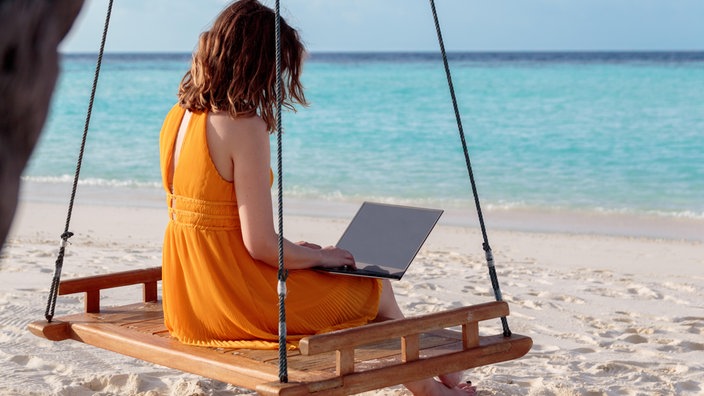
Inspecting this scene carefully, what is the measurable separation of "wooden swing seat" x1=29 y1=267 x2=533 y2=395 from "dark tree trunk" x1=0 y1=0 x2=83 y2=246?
4.35 ft

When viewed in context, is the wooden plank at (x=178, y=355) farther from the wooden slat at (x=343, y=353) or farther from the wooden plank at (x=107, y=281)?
the wooden plank at (x=107, y=281)

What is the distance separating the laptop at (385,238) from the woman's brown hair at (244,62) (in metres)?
0.53

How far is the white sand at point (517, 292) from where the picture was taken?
160 inches

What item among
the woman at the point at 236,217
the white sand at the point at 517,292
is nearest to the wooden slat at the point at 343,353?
the woman at the point at 236,217

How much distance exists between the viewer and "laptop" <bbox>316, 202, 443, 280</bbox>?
308 centimetres

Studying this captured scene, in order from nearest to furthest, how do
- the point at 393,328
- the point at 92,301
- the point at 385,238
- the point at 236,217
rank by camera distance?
1. the point at 393,328
2. the point at 236,217
3. the point at 385,238
4. the point at 92,301

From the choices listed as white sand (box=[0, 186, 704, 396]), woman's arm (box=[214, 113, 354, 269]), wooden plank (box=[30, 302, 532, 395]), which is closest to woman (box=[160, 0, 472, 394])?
woman's arm (box=[214, 113, 354, 269])

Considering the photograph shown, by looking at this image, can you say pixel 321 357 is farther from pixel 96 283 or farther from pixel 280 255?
pixel 96 283

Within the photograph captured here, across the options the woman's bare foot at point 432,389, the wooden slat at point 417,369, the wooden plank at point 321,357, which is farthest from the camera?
the woman's bare foot at point 432,389

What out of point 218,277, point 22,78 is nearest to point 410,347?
point 218,277

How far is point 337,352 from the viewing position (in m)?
2.63

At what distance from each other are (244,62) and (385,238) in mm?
730

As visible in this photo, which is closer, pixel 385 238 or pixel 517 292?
pixel 385 238

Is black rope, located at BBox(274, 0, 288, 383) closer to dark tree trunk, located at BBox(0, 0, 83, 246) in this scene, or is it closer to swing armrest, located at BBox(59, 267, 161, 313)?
swing armrest, located at BBox(59, 267, 161, 313)
